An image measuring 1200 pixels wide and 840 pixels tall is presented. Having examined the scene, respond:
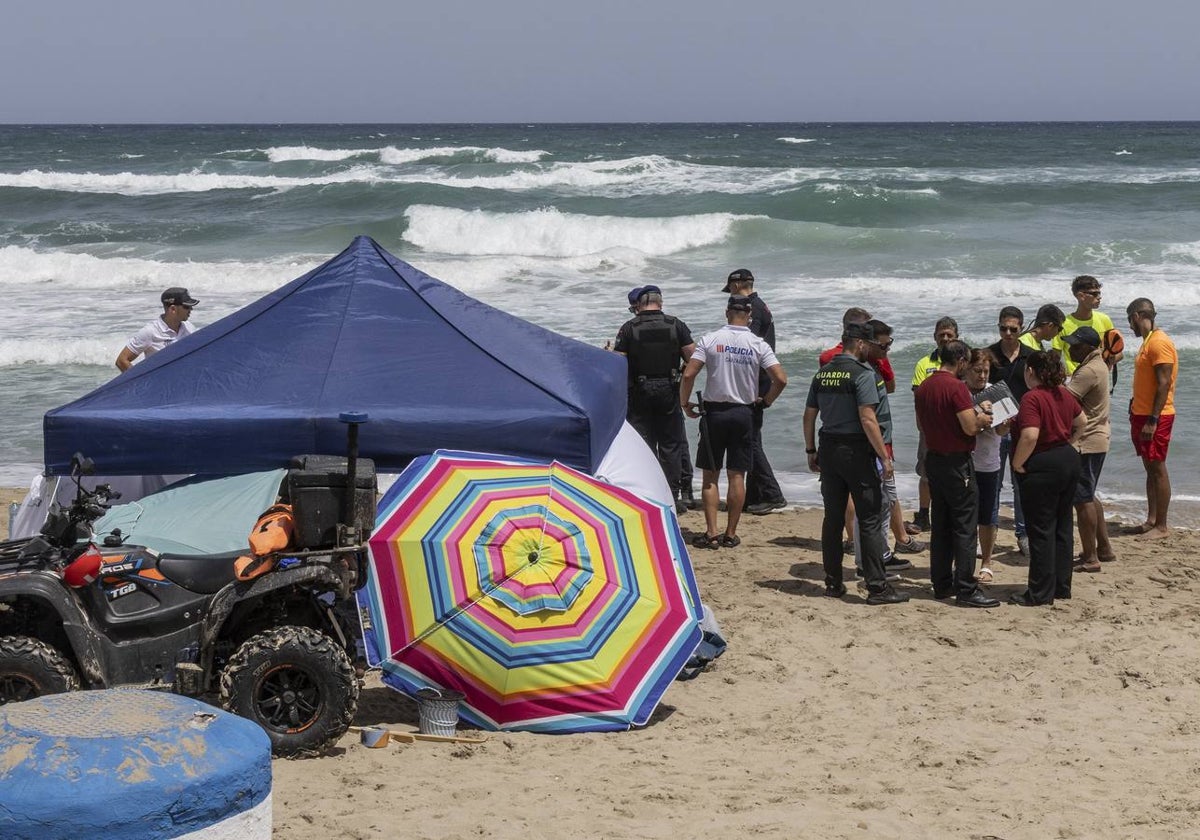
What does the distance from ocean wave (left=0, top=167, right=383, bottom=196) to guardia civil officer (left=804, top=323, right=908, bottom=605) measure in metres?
33.1

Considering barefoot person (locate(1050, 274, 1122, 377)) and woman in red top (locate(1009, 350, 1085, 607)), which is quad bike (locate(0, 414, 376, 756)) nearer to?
woman in red top (locate(1009, 350, 1085, 607))

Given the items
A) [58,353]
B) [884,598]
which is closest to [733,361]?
[884,598]

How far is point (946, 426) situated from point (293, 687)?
3.74 metres

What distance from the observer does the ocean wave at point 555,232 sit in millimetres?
27422

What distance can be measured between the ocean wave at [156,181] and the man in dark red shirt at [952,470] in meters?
33.2

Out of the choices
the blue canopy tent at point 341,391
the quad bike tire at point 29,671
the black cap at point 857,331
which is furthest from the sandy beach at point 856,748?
the black cap at point 857,331

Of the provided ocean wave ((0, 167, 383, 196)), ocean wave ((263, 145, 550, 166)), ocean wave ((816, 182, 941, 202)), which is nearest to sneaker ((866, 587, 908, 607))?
ocean wave ((816, 182, 941, 202))

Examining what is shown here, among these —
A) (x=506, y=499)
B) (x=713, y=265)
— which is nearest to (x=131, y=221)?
(x=713, y=265)

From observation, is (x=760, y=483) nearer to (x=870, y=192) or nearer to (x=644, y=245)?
(x=644, y=245)

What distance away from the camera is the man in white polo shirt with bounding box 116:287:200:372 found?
26.2ft

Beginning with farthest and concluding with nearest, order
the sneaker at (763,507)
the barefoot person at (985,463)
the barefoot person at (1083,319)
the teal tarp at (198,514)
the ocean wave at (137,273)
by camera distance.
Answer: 1. the ocean wave at (137,273)
2. the sneaker at (763,507)
3. the barefoot person at (1083,319)
4. the barefoot person at (985,463)
5. the teal tarp at (198,514)

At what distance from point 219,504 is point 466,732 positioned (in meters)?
1.50

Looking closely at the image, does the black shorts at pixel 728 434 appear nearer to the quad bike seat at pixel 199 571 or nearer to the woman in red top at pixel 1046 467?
the woman in red top at pixel 1046 467

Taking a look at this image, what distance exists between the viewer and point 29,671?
4.87 metres
